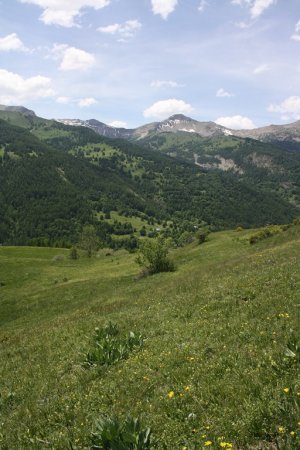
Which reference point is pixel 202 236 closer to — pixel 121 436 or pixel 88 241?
pixel 88 241

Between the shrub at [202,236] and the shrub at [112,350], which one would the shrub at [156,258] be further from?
the shrub at [112,350]

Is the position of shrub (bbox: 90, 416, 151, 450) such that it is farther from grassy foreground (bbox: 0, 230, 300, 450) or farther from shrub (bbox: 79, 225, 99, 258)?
shrub (bbox: 79, 225, 99, 258)

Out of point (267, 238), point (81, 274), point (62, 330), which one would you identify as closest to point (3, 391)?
point (62, 330)

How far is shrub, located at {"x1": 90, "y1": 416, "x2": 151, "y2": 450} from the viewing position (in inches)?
284

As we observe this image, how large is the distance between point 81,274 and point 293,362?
64768 millimetres


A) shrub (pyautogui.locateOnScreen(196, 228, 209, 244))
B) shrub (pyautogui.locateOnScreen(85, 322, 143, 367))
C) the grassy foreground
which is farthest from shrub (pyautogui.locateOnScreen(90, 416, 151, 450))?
shrub (pyautogui.locateOnScreen(196, 228, 209, 244))

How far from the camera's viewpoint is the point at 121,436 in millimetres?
7309

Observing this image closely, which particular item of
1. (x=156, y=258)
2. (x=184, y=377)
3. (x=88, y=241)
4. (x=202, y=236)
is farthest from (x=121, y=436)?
(x=88, y=241)

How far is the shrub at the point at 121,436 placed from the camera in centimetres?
721

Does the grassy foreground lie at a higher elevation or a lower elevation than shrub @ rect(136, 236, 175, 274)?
higher

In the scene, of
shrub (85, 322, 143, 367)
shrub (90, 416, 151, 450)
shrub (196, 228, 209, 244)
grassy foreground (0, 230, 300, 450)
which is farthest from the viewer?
shrub (196, 228, 209, 244)

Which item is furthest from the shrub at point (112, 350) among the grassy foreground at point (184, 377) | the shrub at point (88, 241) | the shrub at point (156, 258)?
the shrub at point (88, 241)

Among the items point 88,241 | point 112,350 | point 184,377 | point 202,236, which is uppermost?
point 184,377

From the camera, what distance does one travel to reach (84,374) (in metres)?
13.4
